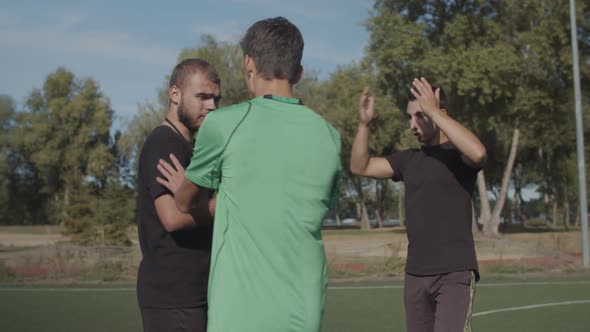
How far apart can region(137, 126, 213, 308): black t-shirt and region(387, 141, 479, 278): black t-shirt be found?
1.98 meters

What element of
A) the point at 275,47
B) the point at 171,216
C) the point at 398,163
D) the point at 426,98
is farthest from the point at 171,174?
the point at 398,163

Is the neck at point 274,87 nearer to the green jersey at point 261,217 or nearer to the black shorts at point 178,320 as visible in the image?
the green jersey at point 261,217

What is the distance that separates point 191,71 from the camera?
3551 millimetres

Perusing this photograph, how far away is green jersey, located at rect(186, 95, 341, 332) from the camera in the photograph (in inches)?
93.0

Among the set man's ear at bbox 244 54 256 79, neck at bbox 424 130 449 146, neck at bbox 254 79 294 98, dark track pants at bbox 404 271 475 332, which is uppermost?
neck at bbox 424 130 449 146

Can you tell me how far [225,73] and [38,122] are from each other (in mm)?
37351

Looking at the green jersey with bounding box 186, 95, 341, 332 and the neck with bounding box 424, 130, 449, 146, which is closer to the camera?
the green jersey with bounding box 186, 95, 341, 332

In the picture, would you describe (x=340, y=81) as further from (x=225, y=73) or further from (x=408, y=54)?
(x=408, y=54)

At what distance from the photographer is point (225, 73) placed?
46.0m

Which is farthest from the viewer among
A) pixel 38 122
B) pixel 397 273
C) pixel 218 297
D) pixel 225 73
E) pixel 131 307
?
pixel 38 122

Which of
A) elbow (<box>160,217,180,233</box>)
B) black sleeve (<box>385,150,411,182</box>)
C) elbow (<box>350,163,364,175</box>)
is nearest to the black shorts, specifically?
elbow (<box>160,217,180,233</box>)

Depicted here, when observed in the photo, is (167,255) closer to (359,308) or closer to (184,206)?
(184,206)

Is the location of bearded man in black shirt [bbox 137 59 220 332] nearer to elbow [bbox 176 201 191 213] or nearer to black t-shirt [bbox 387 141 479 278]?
elbow [bbox 176 201 191 213]

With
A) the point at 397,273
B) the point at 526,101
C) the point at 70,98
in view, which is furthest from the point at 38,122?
the point at 397,273
